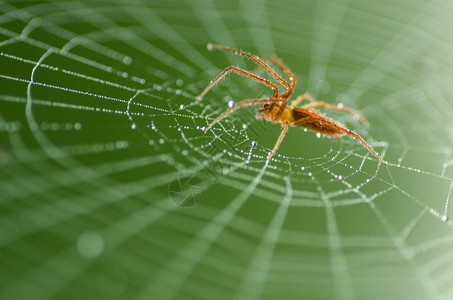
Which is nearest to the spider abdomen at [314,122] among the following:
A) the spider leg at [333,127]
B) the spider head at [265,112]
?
the spider leg at [333,127]

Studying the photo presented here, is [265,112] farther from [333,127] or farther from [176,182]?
[176,182]

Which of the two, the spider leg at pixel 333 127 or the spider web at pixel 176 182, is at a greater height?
the spider leg at pixel 333 127

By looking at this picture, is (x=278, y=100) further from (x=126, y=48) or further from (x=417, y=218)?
(x=126, y=48)

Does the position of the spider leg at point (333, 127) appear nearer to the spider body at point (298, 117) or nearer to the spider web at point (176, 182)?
the spider body at point (298, 117)

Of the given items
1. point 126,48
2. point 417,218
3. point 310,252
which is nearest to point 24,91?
point 126,48

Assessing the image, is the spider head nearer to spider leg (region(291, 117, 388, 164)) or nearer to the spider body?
the spider body

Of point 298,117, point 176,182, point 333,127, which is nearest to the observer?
point 176,182

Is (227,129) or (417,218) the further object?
(417,218)

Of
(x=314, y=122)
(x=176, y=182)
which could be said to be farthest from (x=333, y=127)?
(x=176, y=182)

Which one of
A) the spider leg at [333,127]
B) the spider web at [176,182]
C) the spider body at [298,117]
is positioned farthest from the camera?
the spider body at [298,117]
